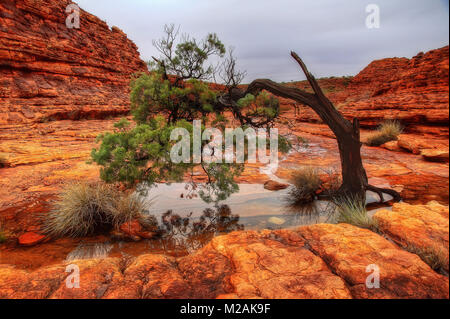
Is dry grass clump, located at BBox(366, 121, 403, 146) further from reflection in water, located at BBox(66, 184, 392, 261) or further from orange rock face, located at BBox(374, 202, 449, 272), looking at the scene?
orange rock face, located at BBox(374, 202, 449, 272)

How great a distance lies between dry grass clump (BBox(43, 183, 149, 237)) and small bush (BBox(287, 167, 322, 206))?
353 centimetres

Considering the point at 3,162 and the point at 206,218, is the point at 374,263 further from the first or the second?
the point at 3,162

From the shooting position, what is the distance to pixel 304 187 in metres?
5.62

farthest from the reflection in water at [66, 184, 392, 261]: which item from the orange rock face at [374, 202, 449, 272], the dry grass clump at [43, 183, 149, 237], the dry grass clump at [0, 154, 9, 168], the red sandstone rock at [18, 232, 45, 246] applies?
the dry grass clump at [0, 154, 9, 168]

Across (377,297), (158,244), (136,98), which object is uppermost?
(136,98)

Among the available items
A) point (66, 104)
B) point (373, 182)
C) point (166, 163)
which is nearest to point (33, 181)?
point (166, 163)

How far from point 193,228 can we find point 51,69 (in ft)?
69.1

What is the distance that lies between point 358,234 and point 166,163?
3.10 metres

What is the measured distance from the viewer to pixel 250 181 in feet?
22.1

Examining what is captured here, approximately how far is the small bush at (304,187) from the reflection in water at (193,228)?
1.67 metres

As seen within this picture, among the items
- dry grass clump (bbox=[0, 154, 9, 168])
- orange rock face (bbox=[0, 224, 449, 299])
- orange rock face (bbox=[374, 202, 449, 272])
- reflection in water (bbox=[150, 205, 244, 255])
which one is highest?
dry grass clump (bbox=[0, 154, 9, 168])

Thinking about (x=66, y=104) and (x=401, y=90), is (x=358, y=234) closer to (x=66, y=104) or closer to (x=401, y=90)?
(x=401, y=90)

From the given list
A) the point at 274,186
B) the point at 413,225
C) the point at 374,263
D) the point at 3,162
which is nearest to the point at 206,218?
the point at 274,186

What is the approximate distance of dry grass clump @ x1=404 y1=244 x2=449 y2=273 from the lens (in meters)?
1.44
